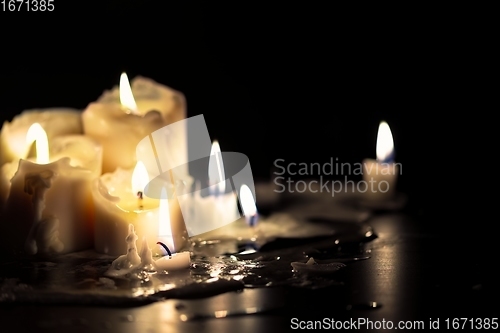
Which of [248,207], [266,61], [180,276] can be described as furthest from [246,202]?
[266,61]

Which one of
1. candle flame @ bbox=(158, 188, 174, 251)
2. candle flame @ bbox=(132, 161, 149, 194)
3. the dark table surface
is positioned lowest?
the dark table surface

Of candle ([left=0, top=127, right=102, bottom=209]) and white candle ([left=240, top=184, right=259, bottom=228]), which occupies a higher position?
candle ([left=0, top=127, right=102, bottom=209])

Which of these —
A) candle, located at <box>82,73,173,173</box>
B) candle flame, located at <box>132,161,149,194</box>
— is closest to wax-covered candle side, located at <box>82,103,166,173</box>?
candle, located at <box>82,73,173,173</box>

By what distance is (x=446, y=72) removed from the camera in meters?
2.53

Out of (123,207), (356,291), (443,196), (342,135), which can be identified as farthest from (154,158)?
(342,135)

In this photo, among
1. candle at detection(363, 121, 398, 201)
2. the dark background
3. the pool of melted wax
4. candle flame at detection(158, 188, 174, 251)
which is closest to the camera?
the pool of melted wax

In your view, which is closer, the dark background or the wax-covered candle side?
the wax-covered candle side

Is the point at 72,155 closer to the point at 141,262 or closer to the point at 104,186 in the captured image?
the point at 104,186

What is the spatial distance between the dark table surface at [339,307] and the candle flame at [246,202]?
0.30 metres

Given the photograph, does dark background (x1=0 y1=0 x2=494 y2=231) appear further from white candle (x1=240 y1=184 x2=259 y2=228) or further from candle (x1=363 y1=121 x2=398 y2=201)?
white candle (x1=240 y1=184 x2=259 y2=228)

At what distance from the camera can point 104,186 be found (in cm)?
151

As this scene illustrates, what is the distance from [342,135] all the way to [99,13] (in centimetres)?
79

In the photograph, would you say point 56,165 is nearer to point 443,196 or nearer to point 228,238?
point 228,238

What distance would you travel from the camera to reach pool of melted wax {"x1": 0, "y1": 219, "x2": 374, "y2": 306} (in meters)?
1.26
